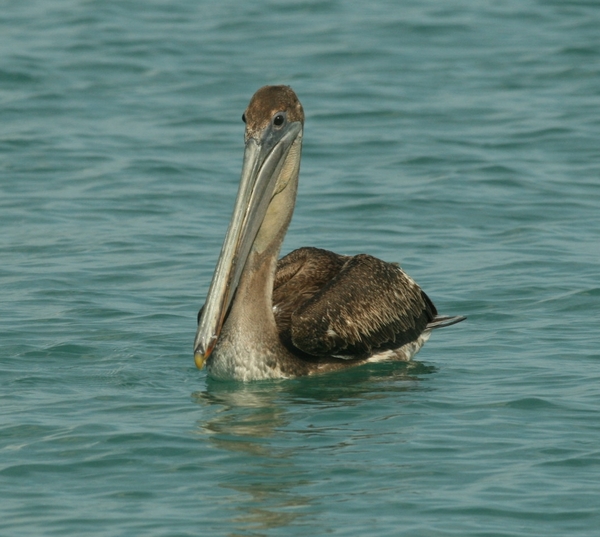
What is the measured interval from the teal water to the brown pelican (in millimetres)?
189

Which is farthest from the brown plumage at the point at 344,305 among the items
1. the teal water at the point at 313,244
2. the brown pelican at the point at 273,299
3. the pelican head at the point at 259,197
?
the pelican head at the point at 259,197

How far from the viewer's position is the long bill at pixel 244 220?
8.02 metres

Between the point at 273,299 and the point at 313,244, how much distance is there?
2.91 meters

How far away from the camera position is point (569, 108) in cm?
1664

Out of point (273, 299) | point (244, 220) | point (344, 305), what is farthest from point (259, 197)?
point (273, 299)

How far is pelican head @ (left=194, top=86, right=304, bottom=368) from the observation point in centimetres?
805

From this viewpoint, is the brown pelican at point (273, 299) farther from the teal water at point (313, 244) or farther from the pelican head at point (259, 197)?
the teal water at point (313, 244)

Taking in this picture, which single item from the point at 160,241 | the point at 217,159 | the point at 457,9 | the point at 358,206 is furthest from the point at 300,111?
the point at 457,9

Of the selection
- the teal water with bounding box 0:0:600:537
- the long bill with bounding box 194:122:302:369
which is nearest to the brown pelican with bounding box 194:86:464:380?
the long bill with bounding box 194:122:302:369

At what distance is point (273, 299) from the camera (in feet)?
30.0

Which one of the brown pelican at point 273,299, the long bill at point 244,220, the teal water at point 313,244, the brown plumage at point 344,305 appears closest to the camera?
the teal water at point 313,244

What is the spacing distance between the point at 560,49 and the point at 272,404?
40.5ft

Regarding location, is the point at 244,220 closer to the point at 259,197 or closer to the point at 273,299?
the point at 259,197

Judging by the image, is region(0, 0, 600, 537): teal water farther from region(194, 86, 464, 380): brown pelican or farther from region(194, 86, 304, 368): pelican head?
region(194, 86, 304, 368): pelican head
